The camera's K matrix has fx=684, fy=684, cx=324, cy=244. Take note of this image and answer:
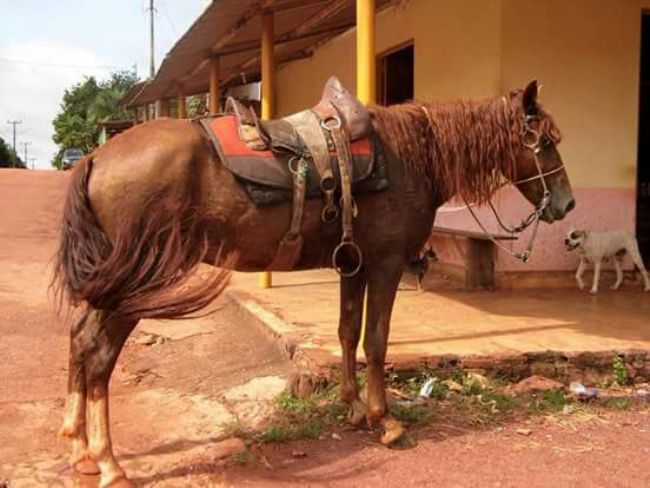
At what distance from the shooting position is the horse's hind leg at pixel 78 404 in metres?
2.93

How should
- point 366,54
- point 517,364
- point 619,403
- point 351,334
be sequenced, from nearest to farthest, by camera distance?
point 351,334
point 619,403
point 517,364
point 366,54

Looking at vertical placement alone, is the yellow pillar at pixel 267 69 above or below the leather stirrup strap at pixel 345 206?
above

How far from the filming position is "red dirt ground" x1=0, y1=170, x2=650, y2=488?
3078 mm

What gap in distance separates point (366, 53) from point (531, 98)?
1.40 m

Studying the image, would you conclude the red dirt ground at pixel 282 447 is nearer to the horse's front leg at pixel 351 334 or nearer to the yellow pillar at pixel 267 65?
the horse's front leg at pixel 351 334

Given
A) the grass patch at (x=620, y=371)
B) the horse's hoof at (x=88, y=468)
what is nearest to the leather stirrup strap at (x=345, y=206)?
the horse's hoof at (x=88, y=468)

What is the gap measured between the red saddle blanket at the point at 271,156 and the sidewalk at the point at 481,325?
1.35 meters

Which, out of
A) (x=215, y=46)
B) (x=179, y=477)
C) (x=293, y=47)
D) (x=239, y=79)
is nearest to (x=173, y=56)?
(x=215, y=46)

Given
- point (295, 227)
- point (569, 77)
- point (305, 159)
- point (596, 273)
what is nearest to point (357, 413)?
point (295, 227)

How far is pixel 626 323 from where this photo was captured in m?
5.17

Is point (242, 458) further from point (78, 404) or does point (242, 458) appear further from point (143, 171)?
point (143, 171)

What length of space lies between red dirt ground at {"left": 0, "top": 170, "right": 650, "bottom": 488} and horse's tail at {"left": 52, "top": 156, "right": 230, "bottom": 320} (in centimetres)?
60

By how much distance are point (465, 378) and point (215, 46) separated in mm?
6026

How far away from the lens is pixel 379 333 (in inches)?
136
